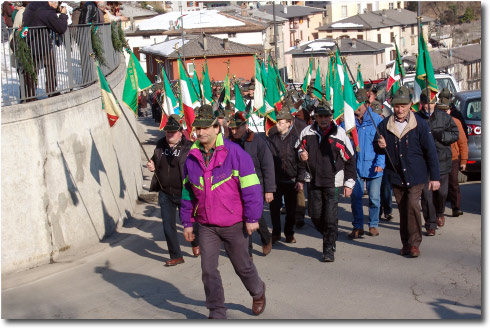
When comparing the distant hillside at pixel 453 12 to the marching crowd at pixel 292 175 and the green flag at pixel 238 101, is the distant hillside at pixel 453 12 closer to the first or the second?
the green flag at pixel 238 101

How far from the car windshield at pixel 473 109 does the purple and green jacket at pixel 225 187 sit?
27.9 feet

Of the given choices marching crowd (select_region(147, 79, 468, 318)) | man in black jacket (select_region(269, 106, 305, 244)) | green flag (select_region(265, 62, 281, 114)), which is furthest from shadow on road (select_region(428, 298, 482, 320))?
green flag (select_region(265, 62, 281, 114))

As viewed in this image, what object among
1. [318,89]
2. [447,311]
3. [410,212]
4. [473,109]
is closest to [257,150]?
[410,212]

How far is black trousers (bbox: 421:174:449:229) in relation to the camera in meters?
10.2

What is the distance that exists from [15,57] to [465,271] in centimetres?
673

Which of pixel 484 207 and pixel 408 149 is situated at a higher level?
pixel 408 149

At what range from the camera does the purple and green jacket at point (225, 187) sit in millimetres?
6957

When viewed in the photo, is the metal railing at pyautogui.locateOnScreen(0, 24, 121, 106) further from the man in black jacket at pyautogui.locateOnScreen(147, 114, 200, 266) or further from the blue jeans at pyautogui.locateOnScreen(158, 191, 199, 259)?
the blue jeans at pyautogui.locateOnScreen(158, 191, 199, 259)

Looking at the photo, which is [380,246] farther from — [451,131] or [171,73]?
[171,73]

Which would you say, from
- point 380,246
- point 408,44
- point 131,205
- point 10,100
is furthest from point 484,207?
point 408,44

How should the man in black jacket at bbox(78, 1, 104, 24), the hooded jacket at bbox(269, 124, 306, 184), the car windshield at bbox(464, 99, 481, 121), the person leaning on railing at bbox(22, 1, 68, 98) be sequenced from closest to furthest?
1. the hooded jacket at bbox(269, 124, 306, 184)
2. the person leaning on railing at bbox(22, 1, 68, 98)
3. the car windshield at bbox(464, 99, 481, 121)
4. the man in black jacket at bbox(78, 1, 104, 24)

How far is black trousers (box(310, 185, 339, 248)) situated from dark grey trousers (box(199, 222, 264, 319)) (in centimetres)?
229

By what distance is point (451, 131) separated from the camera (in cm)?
1064

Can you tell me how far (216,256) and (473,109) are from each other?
29.2ft
